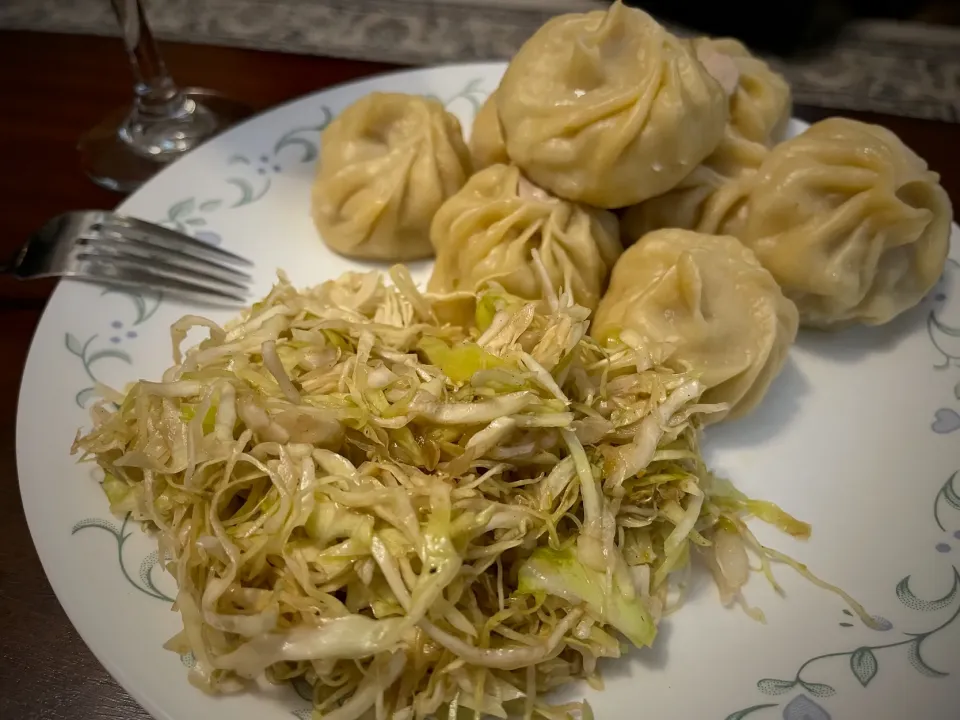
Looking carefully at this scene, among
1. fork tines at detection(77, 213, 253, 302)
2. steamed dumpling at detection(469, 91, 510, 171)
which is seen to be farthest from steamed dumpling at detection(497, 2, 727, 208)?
fork tines at detection(77, 213, 253, 302)

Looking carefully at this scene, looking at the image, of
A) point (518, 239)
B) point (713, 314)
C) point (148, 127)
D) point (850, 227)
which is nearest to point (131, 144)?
point (148, 127)

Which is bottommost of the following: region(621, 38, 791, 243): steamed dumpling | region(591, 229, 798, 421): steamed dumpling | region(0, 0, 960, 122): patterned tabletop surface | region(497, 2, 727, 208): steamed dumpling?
region(0, 0, 960, 122): patterned tabletop surface

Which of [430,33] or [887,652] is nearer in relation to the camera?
[887,652]

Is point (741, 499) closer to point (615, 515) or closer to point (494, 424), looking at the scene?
point (615, 515)

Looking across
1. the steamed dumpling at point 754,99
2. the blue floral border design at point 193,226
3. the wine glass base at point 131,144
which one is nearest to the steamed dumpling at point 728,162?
the steamed dumpling at point 754,99

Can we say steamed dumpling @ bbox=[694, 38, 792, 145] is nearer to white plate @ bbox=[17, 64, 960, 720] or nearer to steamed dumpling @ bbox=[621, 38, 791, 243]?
steamed dumpling @ bbox=[621, 38, 791, 243]

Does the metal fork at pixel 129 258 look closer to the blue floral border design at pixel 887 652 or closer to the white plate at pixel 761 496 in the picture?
the white plate at pixel 761 496

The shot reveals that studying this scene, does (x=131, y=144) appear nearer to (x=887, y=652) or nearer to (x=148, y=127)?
(x=148, y=127)
